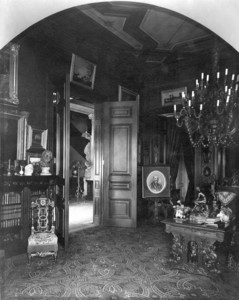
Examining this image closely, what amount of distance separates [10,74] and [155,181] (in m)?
4.13

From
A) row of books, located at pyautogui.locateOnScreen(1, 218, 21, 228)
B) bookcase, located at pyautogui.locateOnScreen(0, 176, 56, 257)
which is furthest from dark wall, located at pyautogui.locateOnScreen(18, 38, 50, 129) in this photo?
row of books, located at pyautogui.locateOnScreen(1, 218, 21, 228)

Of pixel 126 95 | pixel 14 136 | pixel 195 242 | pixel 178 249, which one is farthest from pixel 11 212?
pixel 126 95

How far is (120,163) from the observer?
21.0 feet

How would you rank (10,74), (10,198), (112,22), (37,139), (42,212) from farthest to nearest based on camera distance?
(112,22)
(37,139)
(10,74)
(42,212)
(10,198)

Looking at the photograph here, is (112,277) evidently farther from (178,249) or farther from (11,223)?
(11,223)

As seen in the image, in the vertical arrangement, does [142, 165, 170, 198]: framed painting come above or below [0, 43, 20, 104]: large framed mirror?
below

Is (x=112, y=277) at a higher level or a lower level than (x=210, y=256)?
lower

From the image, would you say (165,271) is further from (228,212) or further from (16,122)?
(16,122)

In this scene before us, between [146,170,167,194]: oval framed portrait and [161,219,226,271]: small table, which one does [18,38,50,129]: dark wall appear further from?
[161,219,226,271]: small table

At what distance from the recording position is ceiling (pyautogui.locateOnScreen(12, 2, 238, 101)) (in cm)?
500

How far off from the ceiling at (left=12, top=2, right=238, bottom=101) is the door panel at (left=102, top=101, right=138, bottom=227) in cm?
125

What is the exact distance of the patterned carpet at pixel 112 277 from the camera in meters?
3.02

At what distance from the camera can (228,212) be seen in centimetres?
396

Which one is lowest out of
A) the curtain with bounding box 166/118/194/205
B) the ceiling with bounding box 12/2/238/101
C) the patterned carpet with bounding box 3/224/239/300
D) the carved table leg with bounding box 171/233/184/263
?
the patterned carpet with bounding box 3/224/239/300
